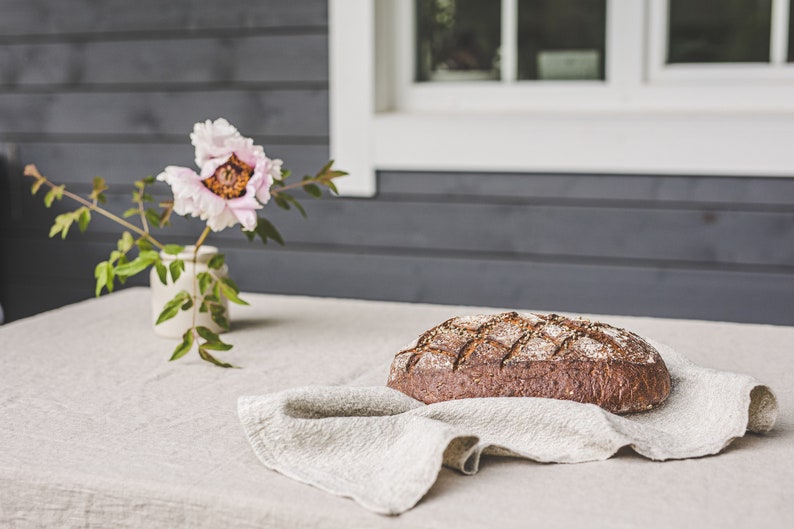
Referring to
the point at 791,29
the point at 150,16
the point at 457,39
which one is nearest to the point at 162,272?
the point at 457,39

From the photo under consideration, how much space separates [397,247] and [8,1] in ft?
4.65

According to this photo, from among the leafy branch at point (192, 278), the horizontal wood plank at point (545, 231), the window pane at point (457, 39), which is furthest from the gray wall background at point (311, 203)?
the leafy branch at point (192, 278)

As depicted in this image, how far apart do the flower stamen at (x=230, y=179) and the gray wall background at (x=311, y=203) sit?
1183 mm

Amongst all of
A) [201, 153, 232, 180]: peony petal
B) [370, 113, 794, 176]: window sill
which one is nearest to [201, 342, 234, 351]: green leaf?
[201, 153, 232, 180]: peony petal

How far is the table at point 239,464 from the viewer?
75 cm

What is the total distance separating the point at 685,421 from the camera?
3.05 ft

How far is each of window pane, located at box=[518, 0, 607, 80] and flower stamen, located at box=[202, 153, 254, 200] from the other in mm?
1323

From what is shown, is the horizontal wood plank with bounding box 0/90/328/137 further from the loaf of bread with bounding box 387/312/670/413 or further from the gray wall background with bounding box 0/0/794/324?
the loaf of bread with bounding box 387/312/670/413

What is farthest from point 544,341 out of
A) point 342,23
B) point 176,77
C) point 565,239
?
point 176,77

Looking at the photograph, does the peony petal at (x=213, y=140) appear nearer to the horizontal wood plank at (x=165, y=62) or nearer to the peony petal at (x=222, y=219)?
the peony petal at (x=222, y=219)

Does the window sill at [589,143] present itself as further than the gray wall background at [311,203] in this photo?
No

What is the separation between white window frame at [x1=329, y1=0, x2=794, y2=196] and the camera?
2111 millimetres

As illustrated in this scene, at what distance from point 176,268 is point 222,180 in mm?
157

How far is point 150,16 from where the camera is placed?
259 centimetres
